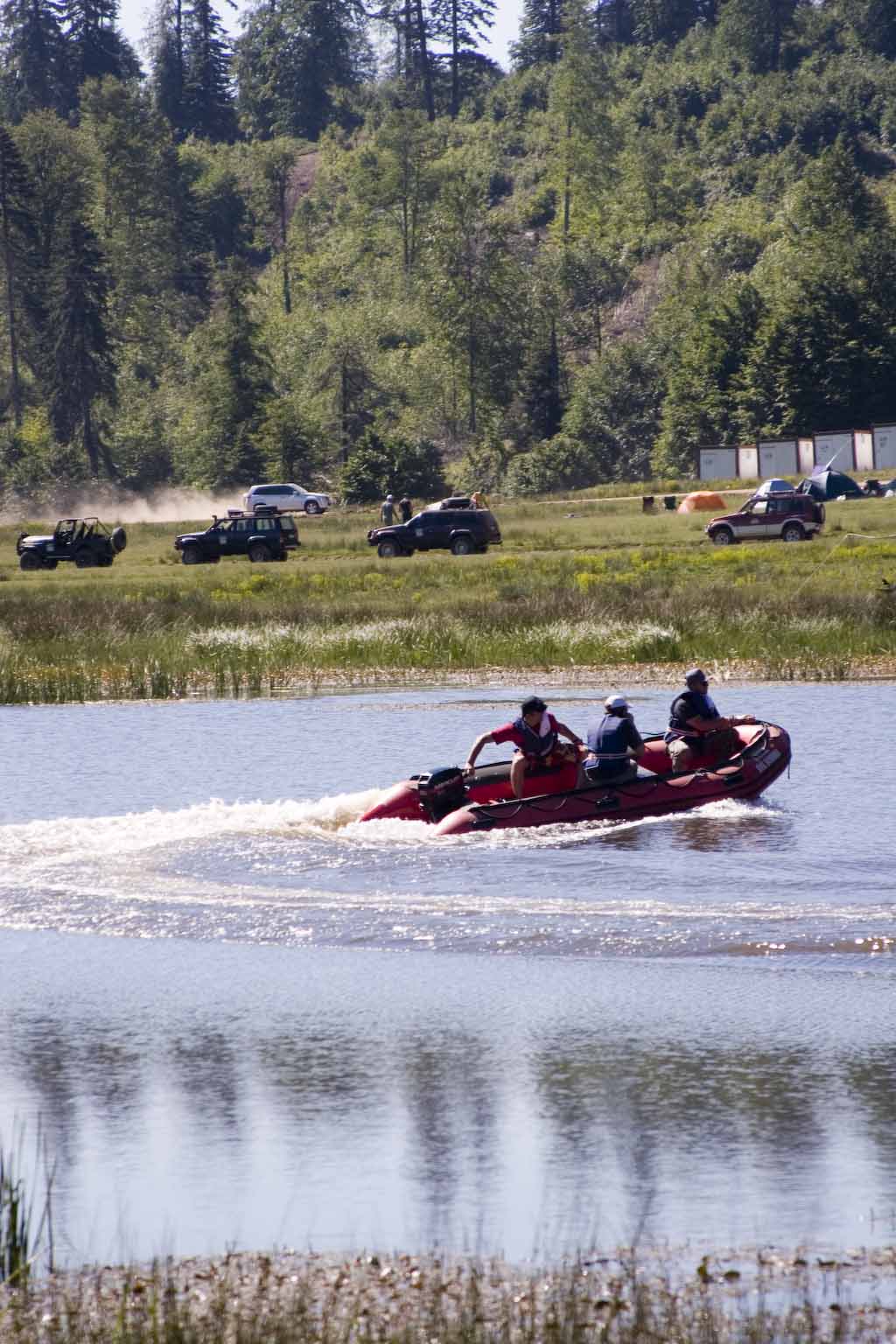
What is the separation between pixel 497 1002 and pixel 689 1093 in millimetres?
2874

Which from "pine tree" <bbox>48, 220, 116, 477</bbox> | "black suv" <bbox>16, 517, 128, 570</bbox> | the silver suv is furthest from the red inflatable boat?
"pine tree" <bbox>48, 220, 116, 477</bbox>

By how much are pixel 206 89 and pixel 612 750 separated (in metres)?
174

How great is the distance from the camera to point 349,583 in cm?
5050

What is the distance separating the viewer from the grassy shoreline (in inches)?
319

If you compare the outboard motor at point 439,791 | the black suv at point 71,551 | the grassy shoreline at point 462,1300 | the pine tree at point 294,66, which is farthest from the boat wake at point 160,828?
the pine tree at point 294,66

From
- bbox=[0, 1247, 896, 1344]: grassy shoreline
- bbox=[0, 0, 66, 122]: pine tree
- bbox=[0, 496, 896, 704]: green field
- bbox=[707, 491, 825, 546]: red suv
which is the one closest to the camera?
bbox=[0, 1247, 896, 1344]: grassy shoreline

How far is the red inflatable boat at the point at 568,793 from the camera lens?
68.8ft

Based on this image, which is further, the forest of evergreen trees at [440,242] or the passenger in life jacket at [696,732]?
the forest of evergreen trees at [440,242]

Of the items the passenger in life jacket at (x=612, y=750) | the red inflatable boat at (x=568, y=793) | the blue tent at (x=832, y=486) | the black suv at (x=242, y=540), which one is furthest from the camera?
the blue tent at (x=832, y=486)

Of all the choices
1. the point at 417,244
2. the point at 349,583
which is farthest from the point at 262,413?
the point at 349,583

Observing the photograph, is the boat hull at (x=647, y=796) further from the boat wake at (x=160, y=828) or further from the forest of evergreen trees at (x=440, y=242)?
the forest of evergreen trees at (x=440, y=242)

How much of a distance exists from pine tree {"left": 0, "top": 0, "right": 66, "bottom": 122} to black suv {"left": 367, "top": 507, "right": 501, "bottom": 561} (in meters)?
128

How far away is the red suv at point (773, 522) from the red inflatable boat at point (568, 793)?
125ft

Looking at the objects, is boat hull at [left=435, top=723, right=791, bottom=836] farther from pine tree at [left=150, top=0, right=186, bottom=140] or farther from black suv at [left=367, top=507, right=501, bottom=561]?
pine tree at [left=150, top=0, right=186, bottom=140]
